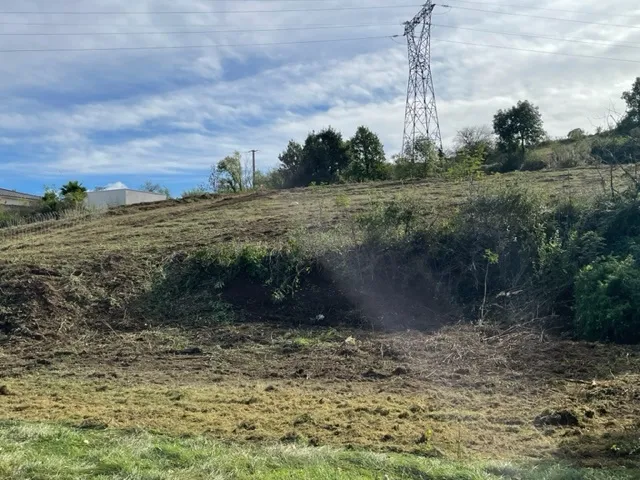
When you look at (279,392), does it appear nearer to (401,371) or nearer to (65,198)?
(401,371)

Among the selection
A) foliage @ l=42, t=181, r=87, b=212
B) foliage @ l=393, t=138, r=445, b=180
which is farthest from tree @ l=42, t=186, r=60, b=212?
foliage @ l=393, t=138, r=445, b=180

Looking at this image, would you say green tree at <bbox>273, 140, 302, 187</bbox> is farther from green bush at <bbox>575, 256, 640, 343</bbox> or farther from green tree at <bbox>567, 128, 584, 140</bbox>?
green bush at <bbox>575, 256, 640, 343</bbox>

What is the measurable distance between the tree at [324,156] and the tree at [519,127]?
31.5 ft

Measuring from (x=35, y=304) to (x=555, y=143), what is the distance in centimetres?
2894

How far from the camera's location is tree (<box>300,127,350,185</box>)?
37094mm

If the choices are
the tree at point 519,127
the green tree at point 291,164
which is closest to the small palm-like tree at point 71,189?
the green tree at point 291,164

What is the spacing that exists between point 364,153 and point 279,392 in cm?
2949

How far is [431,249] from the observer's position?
1142 cm

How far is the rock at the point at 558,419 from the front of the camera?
510 centimetres

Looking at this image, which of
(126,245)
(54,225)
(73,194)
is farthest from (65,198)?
(126,245)

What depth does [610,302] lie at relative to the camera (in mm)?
8375

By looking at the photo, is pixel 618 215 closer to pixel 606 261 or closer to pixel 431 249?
pixel 606 261

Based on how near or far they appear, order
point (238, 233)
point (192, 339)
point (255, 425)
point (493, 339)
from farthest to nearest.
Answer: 1. point (238, 233)
2. point (192, 339)
3. point (493, 339)
4. point (255, 425)

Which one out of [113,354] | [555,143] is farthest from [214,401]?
[555,143]
